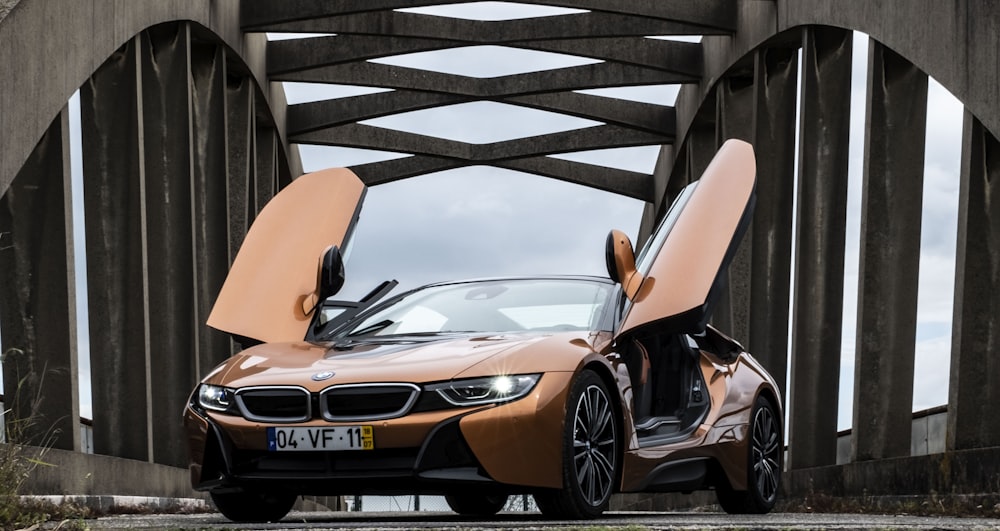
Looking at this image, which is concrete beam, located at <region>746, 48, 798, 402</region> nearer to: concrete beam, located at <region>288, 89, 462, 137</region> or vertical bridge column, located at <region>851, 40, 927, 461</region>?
vertical bridge column, located at <region>851, 40, 927, 461</region>

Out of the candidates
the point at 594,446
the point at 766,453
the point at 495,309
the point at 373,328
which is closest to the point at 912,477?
the point at 766,453

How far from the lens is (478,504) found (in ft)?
27.3

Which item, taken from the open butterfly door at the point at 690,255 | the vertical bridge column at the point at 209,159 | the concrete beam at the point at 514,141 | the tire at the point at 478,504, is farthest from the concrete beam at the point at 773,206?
the open butterfly door at the point at 690,255

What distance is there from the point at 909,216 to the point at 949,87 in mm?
2315

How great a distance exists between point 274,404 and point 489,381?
2.89ft

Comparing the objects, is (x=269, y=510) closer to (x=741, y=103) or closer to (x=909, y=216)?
(x=909, y=216)

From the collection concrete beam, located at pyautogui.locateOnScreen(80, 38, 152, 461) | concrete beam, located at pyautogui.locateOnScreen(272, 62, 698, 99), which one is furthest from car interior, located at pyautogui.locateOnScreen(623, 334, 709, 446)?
concrete beam, located at pyautogui.locateOnScreen(272, 62, 698, 99)

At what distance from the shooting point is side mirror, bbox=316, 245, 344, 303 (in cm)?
666

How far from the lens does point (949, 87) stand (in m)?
10.3

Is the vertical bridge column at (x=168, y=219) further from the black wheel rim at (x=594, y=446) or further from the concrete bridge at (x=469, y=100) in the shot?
the black wheel rim at (x=594, y=446)

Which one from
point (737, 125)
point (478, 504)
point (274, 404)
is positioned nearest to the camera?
point (274, 404)

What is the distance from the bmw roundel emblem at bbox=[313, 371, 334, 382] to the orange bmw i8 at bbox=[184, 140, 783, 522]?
0.01 m

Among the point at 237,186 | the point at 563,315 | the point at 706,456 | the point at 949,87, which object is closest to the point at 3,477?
the point at 563,315

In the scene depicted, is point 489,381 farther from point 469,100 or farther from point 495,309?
point 469,100
